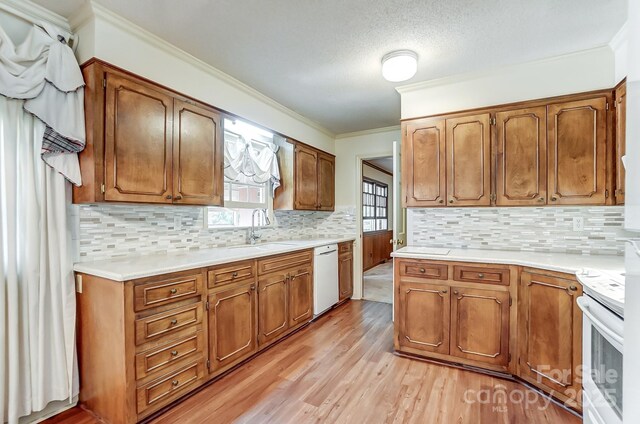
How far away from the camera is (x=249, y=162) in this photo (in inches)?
128

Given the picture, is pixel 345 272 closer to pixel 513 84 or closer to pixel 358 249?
pixel 358 249

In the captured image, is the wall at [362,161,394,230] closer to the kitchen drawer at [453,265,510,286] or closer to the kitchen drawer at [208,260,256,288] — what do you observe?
the kitchen drawer at [453,265,510,286]

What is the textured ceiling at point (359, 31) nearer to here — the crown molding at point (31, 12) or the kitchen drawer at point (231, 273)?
the crown molding at point (31, 12)

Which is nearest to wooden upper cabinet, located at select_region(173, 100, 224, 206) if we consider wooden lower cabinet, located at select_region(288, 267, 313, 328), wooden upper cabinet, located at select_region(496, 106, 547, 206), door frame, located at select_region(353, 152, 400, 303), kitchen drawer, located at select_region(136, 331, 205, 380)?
kitchen drawer, located at select_region(136, 331, 205, 380)

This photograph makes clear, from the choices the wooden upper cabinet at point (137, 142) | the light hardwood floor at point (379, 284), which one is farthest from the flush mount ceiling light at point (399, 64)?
the light hardwood floor at point (379, 284)

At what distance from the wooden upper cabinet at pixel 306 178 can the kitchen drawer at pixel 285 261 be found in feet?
2.33

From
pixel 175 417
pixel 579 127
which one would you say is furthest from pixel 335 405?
pixel 579 127

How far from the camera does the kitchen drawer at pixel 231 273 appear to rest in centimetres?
213

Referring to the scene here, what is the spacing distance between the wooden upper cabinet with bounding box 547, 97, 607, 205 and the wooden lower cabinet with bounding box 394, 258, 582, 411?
81cm

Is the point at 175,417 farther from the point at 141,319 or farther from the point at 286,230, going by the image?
the point at 286,230

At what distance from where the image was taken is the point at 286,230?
4.02 metres

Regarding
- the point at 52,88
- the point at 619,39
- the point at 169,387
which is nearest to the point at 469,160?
the point at 619,39

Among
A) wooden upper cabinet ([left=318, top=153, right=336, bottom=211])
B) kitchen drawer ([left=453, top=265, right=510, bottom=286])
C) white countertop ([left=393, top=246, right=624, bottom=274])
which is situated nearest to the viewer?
white countertop ([left=393, top=246, right=624, bottom=274])

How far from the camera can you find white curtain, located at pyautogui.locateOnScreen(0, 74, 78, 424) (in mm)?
1660
